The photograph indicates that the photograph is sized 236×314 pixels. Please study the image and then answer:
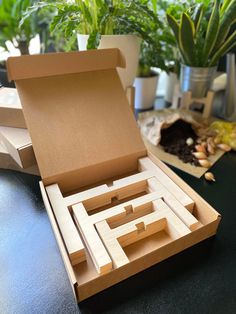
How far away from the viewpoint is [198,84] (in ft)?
2.71

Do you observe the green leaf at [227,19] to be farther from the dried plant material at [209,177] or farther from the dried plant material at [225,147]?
the dried plant material at [209,177]

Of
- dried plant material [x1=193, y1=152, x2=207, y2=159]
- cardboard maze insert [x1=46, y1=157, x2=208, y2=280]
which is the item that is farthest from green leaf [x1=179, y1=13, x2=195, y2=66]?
cardboard maze insert [x1=46, y1=157, x2=208, y2=280]

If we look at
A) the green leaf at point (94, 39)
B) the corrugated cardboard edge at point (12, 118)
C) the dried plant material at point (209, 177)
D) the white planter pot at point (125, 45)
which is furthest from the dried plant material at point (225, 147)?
the corrugated cardboard edge at point (12, 118)

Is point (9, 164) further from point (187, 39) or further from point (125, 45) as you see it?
point (187, 39)

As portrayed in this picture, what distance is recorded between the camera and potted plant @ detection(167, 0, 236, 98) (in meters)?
0.69

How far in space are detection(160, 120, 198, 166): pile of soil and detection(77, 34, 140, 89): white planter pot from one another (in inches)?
8.9

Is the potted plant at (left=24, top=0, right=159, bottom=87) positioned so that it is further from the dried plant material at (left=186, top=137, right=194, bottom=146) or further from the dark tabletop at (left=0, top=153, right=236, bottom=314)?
the dark tabletop at (left=0, top=153, right=236, bottom=314)

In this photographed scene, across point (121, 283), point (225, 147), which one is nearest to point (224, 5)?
point (225, 147)

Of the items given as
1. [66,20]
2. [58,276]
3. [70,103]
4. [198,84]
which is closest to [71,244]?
[58,276]

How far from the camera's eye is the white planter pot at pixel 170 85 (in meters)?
0.99

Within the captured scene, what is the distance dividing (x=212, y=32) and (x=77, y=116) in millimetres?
510

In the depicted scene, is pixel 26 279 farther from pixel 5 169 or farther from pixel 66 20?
pixel 66 20

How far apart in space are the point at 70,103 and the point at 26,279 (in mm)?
393

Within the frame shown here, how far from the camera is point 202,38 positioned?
76 cm
